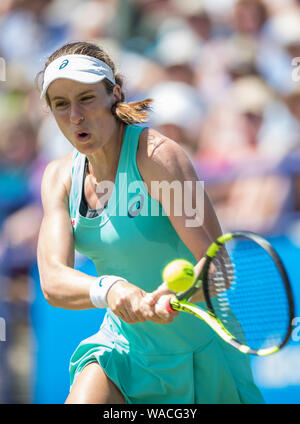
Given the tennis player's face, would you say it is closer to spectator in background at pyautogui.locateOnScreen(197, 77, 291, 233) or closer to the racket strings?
the racket strings

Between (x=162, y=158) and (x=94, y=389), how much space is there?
0.83 meters

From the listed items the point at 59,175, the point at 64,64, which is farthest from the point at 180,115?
the point at 64,64

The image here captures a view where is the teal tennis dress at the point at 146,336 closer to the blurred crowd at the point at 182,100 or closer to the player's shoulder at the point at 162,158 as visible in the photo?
the player's shoulder at the point at 162,158

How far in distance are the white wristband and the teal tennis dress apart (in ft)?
0.63

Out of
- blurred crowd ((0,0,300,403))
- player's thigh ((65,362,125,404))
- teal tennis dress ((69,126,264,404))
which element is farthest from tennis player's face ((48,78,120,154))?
blurred crowd ((0,0,300,403))

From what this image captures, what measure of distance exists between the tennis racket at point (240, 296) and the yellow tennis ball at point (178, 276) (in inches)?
1.4

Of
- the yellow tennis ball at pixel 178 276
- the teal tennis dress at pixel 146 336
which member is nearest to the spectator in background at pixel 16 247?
the teal tennis dress at pixel 146 336

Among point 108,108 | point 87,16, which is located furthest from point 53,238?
point 87,16

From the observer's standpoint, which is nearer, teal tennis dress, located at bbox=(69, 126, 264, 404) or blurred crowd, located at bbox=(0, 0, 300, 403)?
teal tennis dress, located at bbox=(69, 126, 264, 404)

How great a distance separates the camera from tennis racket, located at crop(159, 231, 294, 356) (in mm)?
2363

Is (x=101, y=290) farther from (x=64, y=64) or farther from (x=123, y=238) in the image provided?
(x=64, y=64)

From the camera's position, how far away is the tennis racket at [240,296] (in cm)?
236

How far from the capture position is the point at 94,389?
2.52 meters

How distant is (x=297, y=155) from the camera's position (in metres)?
4.15
